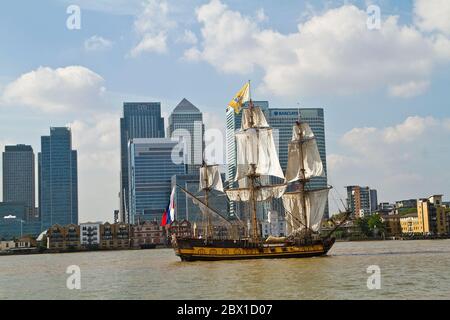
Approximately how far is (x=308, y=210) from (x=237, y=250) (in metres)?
14.5

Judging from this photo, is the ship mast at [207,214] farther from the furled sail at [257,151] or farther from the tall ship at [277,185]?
the furled sail at [257,151]

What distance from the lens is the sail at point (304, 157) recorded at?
345ft

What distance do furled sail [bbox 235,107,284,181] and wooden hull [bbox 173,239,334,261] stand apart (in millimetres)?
12749

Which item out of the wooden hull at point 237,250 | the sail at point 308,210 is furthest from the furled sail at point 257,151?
the wooden hull at point 237,250

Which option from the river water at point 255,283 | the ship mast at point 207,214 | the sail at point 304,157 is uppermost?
the sail at point 304,157

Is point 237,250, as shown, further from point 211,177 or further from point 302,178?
point 211,177

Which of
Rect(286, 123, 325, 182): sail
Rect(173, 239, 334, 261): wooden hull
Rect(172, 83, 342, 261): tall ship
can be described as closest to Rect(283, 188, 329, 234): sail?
Rect(172, 83, 342, 261): tall ship

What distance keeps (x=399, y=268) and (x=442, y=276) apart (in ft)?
35.7

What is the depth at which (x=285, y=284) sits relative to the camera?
184 ft

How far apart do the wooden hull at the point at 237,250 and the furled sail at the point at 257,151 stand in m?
12.7

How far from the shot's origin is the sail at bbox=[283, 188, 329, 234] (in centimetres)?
10219

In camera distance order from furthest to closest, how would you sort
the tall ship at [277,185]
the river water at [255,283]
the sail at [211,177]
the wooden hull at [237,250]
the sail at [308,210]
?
the sail at [211,177] < the sail at [308,210] < the tall ship at [277,185] < the wooden hull at [237,250] < the river water at [255,283]

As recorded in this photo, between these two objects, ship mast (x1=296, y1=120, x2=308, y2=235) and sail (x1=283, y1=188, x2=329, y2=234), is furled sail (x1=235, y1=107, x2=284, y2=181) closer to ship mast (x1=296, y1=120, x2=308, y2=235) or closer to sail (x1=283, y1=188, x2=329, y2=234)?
ship mast (x1=296, y1=120, x2=308, y2=235)

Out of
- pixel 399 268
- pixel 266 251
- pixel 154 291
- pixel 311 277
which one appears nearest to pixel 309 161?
pixel 266 251
